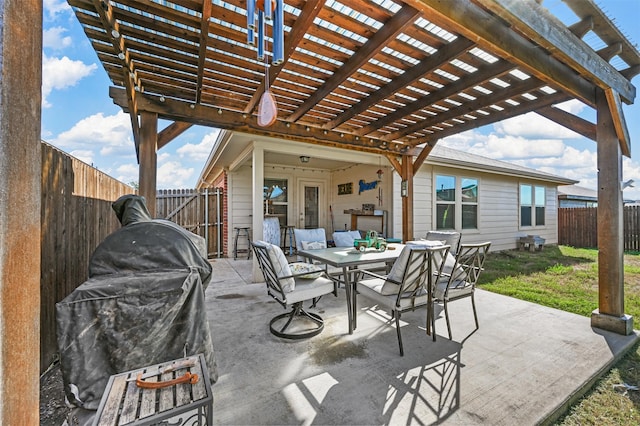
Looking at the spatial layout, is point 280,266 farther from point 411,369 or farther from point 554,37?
point 554,37

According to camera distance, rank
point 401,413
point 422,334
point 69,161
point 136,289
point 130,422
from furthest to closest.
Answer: point 422,334
point 69,161
point 401,413
point 136,289
point 130,422

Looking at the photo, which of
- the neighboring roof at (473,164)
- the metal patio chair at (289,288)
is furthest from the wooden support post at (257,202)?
the neighboring roof at (473,164)

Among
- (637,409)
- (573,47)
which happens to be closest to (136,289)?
(637,409)

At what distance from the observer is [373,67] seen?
Result: 3018 mm

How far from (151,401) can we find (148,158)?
314 cm

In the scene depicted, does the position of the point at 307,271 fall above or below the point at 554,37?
below

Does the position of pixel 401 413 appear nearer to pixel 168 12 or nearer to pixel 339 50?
pixel 339 50

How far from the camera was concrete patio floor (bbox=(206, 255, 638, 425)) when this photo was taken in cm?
176

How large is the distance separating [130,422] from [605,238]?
434cm

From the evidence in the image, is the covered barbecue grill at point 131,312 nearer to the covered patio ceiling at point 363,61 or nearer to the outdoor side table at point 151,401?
the outdoor side table at point 151,401

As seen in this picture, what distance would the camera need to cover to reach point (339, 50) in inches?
107

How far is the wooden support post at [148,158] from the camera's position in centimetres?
341

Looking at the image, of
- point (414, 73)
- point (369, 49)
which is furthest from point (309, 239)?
point (369, 49)

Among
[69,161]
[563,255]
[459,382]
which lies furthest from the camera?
[563,255]
